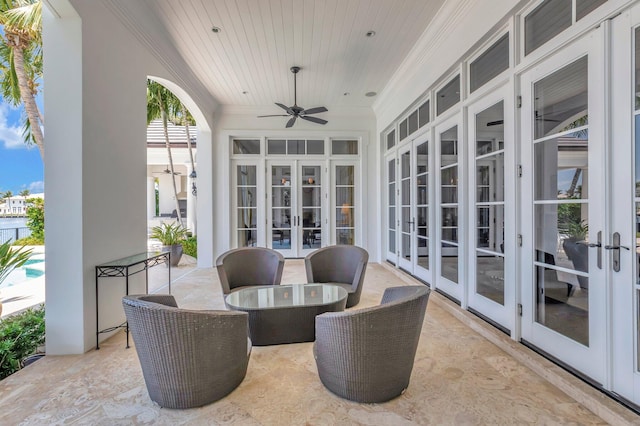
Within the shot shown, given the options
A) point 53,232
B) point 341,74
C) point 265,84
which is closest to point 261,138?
point 265,84

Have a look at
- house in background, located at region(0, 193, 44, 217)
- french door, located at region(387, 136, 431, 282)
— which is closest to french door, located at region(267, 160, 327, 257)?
french door, located at region(387, 136, 431, 282)

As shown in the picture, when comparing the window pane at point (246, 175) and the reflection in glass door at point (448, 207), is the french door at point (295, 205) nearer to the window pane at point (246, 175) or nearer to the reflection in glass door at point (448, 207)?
the window pane at point (246, 175)

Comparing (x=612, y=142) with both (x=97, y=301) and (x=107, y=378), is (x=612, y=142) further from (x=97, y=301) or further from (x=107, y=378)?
(x=97, y=301)

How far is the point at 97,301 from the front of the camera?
2.68 metres

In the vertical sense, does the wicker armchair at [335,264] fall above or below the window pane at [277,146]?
below

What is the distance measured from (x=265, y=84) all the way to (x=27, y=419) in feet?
16.6

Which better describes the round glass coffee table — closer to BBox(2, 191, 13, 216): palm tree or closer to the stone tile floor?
the stone tile floor

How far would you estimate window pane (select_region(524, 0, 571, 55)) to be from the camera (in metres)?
2.13

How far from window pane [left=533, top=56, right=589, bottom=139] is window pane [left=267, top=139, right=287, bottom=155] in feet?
16.8

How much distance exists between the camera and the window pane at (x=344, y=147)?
22.8 feet

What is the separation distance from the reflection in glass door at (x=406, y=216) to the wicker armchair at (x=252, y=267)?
244cm

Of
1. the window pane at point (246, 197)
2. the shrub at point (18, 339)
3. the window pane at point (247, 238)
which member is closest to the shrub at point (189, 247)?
the window pane at point (247, 238)

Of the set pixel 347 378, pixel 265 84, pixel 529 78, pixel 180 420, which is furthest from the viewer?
pixel 265 84

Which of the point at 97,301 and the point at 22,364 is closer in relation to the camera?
the point at 22,364
